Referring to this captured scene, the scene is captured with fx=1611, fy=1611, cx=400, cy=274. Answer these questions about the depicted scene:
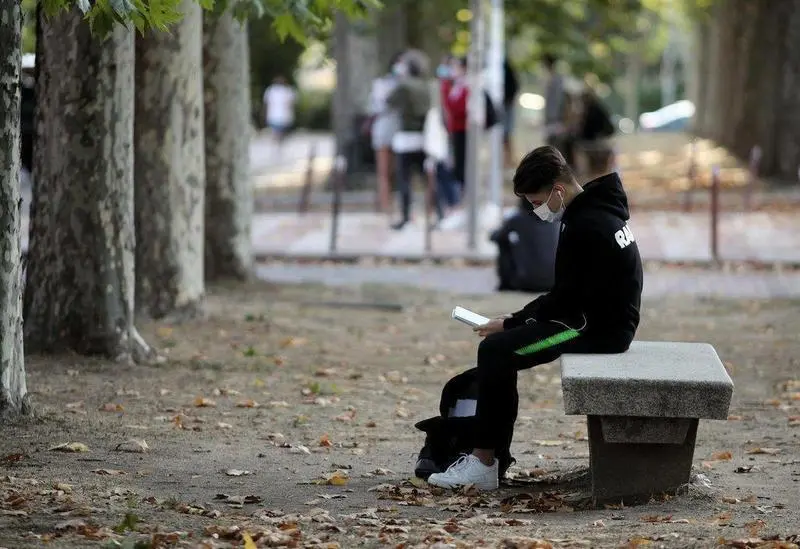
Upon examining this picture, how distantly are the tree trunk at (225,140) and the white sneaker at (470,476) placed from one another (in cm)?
746

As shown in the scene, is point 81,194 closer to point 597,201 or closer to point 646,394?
point 597,201

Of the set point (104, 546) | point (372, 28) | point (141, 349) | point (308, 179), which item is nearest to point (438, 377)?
point (141, 349)

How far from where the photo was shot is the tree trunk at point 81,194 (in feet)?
31.7

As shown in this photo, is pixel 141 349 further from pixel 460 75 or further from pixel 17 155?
pixel 460 75

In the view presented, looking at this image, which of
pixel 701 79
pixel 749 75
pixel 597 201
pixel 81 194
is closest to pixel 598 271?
pixel 597 201

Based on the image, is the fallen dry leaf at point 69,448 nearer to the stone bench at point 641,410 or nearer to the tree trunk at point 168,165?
the stone bench at point 641,410

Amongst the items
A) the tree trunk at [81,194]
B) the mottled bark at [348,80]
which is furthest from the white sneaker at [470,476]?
the mottled bark at [348,80]

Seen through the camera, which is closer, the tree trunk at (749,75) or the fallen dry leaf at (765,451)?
the fallen dry leaf at (765,451)

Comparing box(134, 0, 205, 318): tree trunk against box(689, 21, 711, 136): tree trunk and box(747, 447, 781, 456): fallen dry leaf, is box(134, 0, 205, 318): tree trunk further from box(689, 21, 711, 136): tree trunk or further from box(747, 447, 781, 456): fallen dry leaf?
box(689, 21, 711, 136): tree trunk

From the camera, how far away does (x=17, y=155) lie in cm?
780

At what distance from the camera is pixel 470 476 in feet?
23.4

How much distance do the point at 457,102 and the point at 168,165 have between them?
877 centimetres

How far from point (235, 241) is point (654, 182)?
50.1ft

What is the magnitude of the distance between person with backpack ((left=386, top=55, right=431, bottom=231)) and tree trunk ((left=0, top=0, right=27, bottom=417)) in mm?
12176
